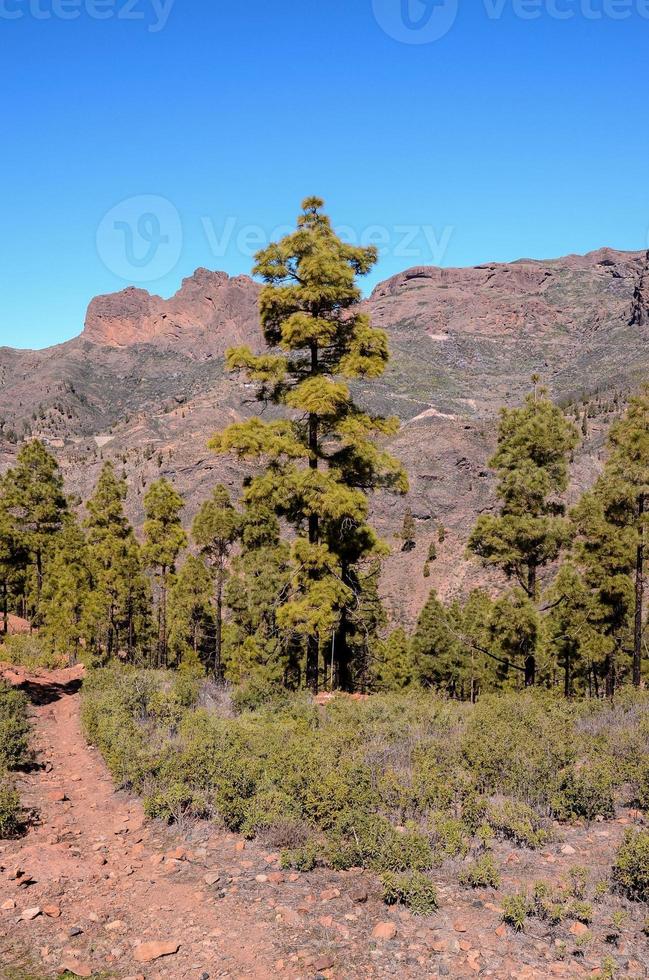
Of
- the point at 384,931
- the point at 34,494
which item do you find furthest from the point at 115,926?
the point at 34,494

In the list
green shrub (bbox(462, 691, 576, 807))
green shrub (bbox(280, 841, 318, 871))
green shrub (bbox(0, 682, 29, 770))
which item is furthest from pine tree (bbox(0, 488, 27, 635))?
green shrub (bbox(280, 841, 318, 871))

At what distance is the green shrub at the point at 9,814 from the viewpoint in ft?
23.4

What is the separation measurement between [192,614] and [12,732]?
2614 centimetres

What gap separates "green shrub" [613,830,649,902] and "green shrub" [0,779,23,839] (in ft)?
21.2

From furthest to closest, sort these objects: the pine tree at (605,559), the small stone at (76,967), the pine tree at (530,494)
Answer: the pine tree at (605,559) → the pine tree at (530,494) → the small stone at (76,967)

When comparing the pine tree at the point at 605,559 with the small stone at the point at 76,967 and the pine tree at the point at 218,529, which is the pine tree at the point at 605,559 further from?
the small stone at the point at 76,967

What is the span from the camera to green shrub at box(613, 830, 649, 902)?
5.31 meters

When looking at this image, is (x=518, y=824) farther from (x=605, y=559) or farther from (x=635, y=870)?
(x=605, y=559)

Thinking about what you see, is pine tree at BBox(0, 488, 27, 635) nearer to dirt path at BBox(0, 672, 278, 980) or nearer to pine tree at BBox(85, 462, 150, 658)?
pine tree at BBox(85, 462, 150, 658)

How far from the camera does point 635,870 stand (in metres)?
5.43

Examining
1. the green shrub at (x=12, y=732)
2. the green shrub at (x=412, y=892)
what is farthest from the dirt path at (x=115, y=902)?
the green shrub at (x=12, y=732)

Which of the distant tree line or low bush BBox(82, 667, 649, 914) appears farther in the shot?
the distant tree line

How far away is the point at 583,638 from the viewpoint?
1019 inches

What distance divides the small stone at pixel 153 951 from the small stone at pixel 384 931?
5.20 feet
